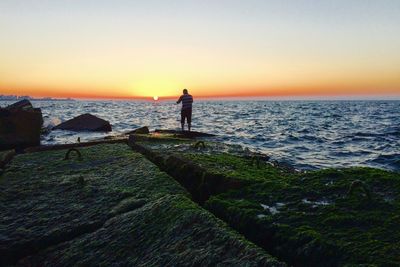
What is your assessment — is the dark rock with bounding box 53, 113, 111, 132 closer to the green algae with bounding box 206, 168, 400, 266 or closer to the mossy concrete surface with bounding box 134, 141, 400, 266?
the mossy concrete surface with bounding box 134, 141, 400, 266

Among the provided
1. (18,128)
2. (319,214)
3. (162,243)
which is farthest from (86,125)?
(319,214)

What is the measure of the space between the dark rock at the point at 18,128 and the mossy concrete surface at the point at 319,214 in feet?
31.2

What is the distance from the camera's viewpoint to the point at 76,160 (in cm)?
538

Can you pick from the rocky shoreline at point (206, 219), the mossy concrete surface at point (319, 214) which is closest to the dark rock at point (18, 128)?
the rocky shoreline at point (206, 219)

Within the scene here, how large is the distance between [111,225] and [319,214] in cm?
171

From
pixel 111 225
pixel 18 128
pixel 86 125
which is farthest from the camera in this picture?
pixel 86 125

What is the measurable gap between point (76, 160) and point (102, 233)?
281 cm

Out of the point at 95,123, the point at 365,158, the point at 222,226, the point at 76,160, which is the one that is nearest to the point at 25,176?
the point at 76,160

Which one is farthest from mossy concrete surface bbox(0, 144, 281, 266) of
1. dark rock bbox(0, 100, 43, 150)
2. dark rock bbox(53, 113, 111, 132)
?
dark rock bbox(53, 113, 111, 132)

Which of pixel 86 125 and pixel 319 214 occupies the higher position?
pixel 319 214

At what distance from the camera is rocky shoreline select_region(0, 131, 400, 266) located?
220cm

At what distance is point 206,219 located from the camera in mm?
2598

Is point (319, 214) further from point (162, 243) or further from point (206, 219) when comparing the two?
point (162, 243)

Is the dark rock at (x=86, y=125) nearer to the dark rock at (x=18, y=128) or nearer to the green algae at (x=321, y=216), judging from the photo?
the dark rock at (x=18, y=128)
